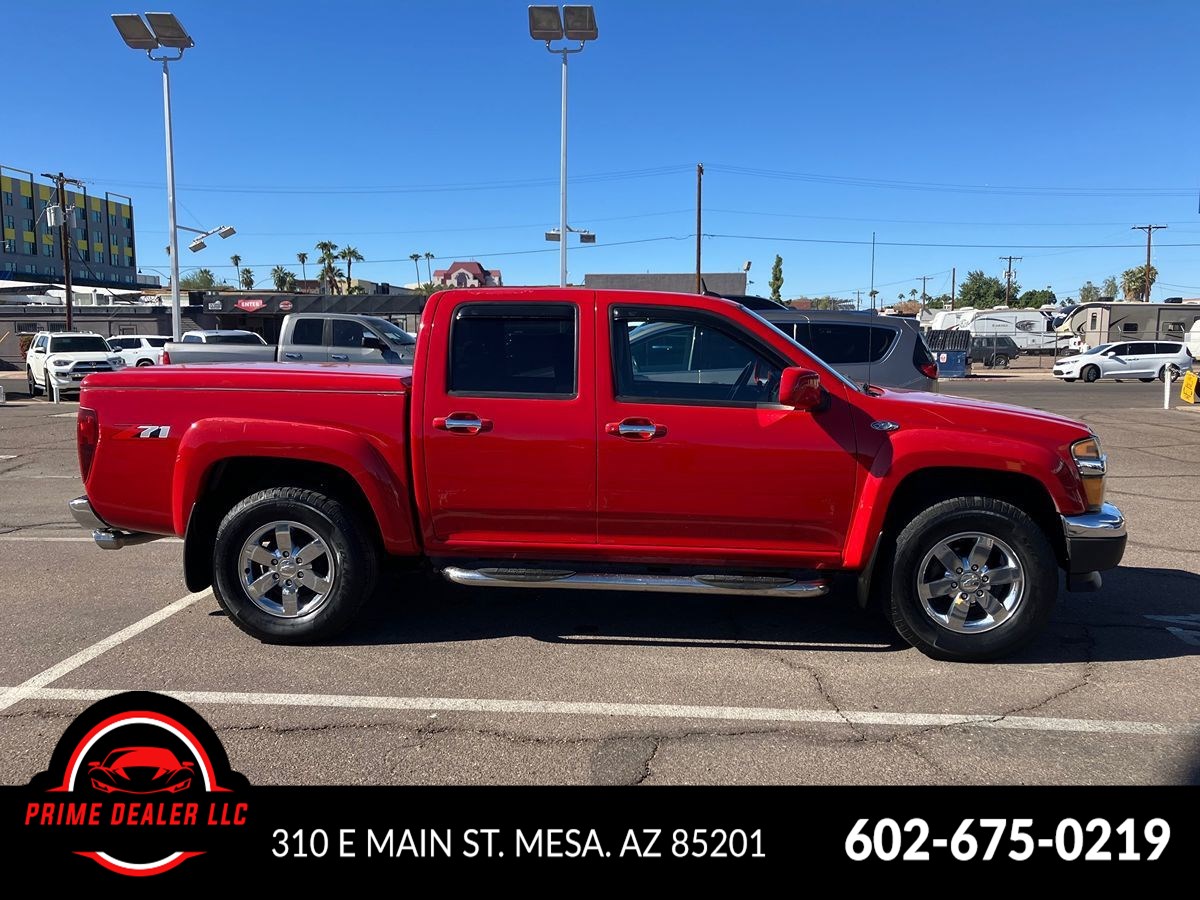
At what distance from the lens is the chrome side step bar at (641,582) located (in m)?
4.26

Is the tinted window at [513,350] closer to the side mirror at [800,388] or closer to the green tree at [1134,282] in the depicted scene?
the side mirror at [800,388]

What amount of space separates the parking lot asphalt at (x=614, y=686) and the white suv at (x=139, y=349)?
2150 cm

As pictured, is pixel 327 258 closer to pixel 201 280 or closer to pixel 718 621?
pixel 201 280

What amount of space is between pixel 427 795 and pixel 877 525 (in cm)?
246

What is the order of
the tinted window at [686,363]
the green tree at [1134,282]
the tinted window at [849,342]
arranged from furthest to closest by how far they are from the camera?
the green tree at [1134,282], the tinted window at [849,342], the tinted window at [686,363]

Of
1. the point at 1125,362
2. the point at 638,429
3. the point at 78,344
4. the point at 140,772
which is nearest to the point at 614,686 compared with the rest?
the point at 638,429

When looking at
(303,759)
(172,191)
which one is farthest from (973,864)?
(172,191)

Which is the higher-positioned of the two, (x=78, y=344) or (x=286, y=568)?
(x=78, y=344)

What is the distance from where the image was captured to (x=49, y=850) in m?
2.78

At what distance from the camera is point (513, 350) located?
4430 millimetres

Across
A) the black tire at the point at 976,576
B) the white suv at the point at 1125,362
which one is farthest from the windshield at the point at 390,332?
the white suv at the point at 1125,362

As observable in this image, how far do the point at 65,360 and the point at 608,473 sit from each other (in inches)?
863

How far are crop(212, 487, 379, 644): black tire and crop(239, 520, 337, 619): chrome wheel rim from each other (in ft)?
0.04

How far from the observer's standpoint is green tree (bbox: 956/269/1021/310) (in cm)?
9819
